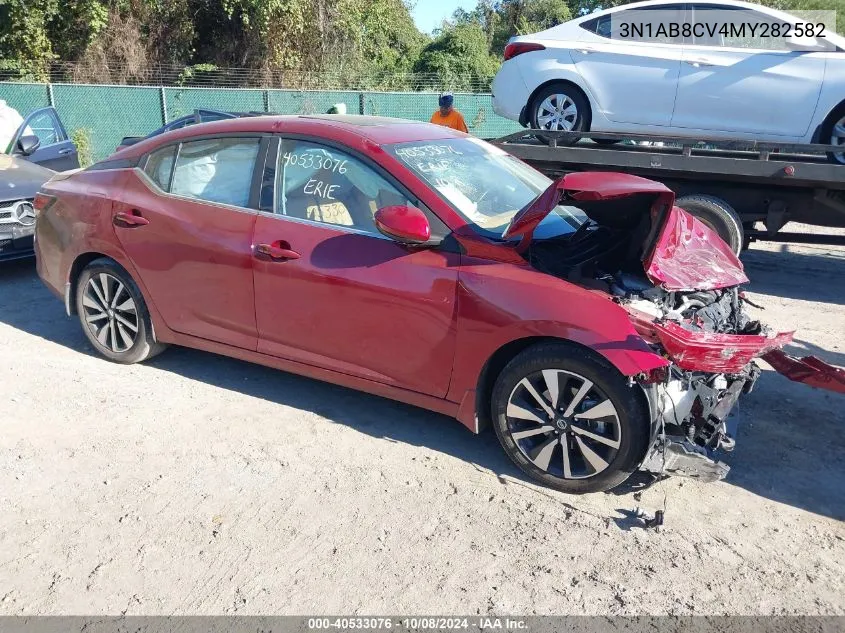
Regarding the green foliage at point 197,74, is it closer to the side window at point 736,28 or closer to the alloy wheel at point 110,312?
the side window at point 736,28

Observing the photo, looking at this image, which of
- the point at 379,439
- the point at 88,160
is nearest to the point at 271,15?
the point at 88,160

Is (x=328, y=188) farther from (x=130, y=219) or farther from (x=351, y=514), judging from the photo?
(x=351, y=514)

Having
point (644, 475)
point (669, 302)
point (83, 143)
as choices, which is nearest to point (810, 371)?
point (669, 302)

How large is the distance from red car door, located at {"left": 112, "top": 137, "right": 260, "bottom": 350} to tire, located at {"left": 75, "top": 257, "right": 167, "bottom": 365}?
0.71 feet

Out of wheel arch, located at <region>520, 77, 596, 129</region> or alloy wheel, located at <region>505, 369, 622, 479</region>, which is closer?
alloy wheel, located at <region>505, 369, 622, 479</region>

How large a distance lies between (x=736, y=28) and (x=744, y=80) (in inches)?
20.9

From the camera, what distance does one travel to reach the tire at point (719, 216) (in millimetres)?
7262

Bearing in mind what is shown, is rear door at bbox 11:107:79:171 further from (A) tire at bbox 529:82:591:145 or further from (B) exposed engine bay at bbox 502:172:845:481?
(B) exposed engine bay at bbox 502:172:845:481

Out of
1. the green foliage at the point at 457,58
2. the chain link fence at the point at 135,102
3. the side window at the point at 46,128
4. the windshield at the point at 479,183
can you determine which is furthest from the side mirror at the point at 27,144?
the green foliage at the point at 457,58

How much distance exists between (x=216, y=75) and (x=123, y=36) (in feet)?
9.72

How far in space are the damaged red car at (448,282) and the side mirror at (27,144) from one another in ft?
13.6

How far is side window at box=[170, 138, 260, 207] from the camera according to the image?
447 centimetres

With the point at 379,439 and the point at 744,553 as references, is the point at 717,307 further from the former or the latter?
the point at 379,439

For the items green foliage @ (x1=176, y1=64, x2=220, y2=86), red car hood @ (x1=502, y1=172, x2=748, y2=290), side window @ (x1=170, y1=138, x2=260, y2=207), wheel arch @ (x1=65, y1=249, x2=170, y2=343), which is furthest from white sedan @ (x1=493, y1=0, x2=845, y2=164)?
green foliage @ (x1=176, y1=64, x2=220, y2=86)
